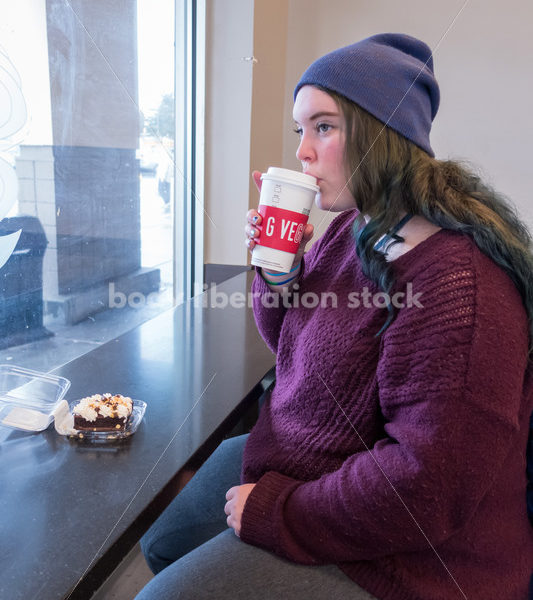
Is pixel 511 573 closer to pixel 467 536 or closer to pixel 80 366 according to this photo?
pixel 467 536

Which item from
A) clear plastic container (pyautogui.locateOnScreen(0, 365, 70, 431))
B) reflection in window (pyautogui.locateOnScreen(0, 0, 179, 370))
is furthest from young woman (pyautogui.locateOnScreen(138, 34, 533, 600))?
reflection in window (pyautogui.locateOnScreen(0, 0, 179, 370))

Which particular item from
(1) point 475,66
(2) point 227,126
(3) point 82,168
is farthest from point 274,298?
(1) point 475,66

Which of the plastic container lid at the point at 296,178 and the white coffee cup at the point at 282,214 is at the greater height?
the plastic container lid at the point at 296,178

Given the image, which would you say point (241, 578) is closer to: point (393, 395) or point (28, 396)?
point (393, 395)

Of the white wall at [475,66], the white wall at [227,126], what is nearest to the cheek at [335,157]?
the white wall at [227,126]

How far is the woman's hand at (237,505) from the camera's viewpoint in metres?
0.67

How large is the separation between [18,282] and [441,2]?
1712 mm

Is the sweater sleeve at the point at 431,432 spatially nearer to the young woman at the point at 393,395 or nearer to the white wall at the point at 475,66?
the young woman at the point at 393,395

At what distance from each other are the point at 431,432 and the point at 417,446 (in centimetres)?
2

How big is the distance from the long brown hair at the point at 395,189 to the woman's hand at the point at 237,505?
0.29m

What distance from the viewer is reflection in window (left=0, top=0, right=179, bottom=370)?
97 cm

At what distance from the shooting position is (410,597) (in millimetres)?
597

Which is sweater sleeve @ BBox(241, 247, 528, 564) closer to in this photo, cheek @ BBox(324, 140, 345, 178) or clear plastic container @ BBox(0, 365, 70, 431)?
cheek @ BBox(324, 140, 345, 178)

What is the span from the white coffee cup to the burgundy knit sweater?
0.42 ft
